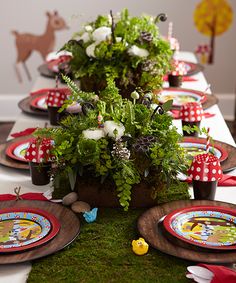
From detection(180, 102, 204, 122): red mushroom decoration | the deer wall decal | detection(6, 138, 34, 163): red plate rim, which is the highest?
detection(180, 102, 204, 122): red mushroom decoration

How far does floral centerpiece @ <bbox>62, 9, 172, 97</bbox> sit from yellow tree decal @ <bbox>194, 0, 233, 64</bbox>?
253 centimetres

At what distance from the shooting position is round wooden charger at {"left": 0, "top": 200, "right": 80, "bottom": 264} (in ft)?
5.25

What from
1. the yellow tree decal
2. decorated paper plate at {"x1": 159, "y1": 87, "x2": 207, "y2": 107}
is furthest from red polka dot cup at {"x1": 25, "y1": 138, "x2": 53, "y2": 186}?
the yellow tree decal

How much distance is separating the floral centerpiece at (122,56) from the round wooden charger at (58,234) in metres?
0.97

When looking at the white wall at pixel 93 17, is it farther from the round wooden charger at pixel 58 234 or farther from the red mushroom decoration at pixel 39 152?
the round wooden charger at pixel 58 234

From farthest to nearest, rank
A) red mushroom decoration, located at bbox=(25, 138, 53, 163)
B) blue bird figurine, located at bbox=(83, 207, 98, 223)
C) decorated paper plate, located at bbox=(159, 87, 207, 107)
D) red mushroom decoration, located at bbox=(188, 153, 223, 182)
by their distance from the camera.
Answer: decorated paper plate, located at bbox=(159, 87, 207, 107), red mushroom decoration, located at bbox=(25, 138, 53, 163), red mushroom decoration, located at bbox=(188, 153, 223, 182), blue bird figurine, located at bbox=(83, 207, 98, 223)

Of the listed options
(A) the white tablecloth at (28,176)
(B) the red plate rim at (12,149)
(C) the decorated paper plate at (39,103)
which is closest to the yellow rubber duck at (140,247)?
(A) the white tablecloth at (28,176)

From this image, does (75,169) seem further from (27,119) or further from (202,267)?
(27,119)

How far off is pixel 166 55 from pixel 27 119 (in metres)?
0.68

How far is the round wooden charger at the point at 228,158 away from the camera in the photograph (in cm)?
221

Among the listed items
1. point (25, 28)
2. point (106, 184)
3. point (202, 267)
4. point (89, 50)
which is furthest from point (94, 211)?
point (25, 28)

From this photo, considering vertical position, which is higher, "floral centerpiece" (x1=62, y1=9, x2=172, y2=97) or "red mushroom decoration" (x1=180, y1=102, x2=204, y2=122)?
"floral centerpiece" (x1=62, y1=9, x2=172, y2=97)

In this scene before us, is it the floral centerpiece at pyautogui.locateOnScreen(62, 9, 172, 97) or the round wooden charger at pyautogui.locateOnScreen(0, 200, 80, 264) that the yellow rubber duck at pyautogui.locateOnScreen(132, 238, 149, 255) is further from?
the floral centerpiece at pyautogui.locateOnScreen(62, 9, 172, 97)

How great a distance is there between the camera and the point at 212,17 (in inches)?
210
